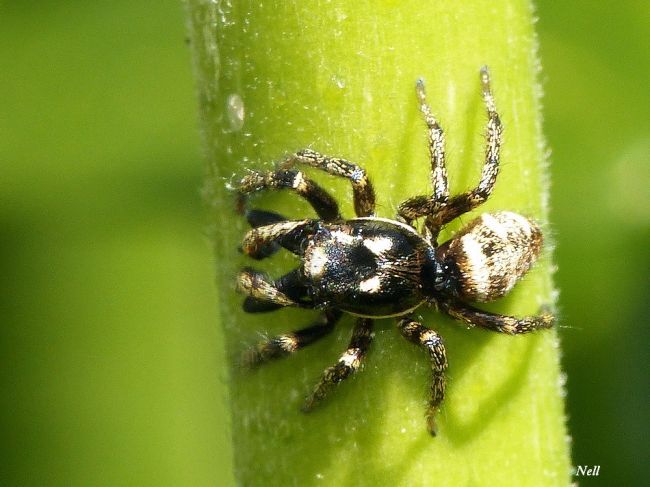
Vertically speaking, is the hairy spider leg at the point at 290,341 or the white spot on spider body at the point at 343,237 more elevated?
the white spot on spider body at the point at 343,237

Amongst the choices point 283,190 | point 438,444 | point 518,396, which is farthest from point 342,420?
point 283,190

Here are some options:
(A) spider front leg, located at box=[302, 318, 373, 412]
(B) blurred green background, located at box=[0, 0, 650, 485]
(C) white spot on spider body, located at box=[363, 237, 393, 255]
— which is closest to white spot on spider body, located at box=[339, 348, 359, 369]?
(A) spider front leg, located at box=[302, 318, 373, 412]

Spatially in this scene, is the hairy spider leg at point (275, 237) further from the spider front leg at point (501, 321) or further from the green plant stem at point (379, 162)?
the spider front leg at point (501, 321)

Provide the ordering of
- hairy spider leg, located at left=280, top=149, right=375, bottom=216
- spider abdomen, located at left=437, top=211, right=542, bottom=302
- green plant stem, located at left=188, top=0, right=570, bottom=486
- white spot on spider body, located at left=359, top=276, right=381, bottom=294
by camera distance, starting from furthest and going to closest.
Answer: white spot on spider body, located at left=359, top=276, right=381, bottom=294, spider abdomen, located at left=437, top=211, right=542, bottom=302, hairy spider leg, located at left=280, top=149, right=375, bottom=216, green plant stem, located at left=188, top=0, right=570, bottom=486

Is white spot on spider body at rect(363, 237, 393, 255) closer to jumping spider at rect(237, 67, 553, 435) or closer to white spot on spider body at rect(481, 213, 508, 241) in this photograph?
jumping spider at rect(237, 67, 553, 435)

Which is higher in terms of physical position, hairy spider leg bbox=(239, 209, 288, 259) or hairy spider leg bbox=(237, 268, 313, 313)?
hairy spider leg bbox=(239, 209, 288, 259)

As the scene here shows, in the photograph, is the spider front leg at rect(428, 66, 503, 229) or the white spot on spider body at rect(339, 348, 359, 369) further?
the white spot on spider body at rect(339, 348, 359, 369)

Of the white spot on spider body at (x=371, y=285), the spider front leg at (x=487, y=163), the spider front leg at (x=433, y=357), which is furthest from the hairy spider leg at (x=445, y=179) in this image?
the spider front leg at (x=433, y=357)
